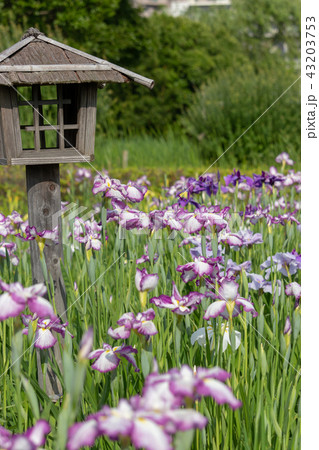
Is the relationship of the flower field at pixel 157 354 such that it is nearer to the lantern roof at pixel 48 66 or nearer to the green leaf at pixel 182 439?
the green leaf at pixel 182 439

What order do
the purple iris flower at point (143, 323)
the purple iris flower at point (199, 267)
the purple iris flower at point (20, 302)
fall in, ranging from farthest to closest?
1. the purple iris flower at point (199, 267)
2. the purple iris flower at point (143, 323)
3. the purple iris flower at point (20, 302)

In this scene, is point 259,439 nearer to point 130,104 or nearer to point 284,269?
point 284,269

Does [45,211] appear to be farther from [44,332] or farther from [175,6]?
[175,6]

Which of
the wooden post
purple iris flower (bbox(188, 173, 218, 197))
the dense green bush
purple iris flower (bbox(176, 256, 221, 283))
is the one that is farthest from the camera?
the dense green bush

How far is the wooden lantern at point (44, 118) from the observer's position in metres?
2.05

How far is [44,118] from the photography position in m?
2.06

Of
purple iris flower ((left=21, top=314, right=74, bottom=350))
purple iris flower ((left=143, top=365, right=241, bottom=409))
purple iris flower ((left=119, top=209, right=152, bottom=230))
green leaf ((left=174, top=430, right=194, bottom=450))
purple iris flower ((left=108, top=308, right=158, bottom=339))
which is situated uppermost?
purple iris flower ((left=119, top=209, right=152, bottom=230))

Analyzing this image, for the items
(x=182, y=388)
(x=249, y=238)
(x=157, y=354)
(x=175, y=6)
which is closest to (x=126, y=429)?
(x=182, y=388)

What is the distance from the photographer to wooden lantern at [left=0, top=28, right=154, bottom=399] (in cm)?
205

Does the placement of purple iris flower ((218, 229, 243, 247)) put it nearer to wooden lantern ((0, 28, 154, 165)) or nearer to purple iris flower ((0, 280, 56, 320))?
wooden lantern ((0, 28, 154, 165))

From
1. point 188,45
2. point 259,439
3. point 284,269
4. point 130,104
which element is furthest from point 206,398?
point 188,45

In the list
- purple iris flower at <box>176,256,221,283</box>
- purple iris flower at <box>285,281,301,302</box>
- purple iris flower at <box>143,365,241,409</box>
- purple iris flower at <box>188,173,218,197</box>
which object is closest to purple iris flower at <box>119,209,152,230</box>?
purple iris flower at <box>176,256,221,283</box>

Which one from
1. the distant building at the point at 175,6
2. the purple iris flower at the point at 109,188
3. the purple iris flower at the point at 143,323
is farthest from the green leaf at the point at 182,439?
the distant building at the point at 175,6

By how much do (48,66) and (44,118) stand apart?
19cm
